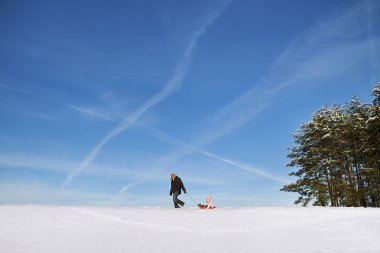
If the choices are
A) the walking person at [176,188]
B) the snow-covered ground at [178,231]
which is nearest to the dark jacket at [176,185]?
the walking person at [176,188]

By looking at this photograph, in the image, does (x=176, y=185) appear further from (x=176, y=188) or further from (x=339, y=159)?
(x=339, y=159)

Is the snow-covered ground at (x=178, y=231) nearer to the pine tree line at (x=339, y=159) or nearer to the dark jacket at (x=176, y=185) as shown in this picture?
the dark jacket at (x=176, y=185)

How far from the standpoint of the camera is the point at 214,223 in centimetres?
1380

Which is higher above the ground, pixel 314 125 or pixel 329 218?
pixel 314 125

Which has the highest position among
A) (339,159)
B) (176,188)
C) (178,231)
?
(339,159)

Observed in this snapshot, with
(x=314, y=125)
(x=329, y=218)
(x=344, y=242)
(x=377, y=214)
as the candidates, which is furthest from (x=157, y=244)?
(x=314, y=125)

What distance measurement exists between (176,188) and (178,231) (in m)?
7.53

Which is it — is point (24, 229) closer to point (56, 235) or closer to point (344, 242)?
point (56, 235)

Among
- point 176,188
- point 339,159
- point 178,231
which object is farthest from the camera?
point 339,159

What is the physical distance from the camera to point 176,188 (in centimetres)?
1997

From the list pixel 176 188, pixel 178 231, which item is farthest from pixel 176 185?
pixel 178 231

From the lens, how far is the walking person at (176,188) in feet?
65.5

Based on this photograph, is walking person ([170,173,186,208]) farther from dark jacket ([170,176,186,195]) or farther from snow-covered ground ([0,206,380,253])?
snow-covered ground ([0,206,380,253])

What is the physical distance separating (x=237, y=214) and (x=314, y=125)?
29475 mm
